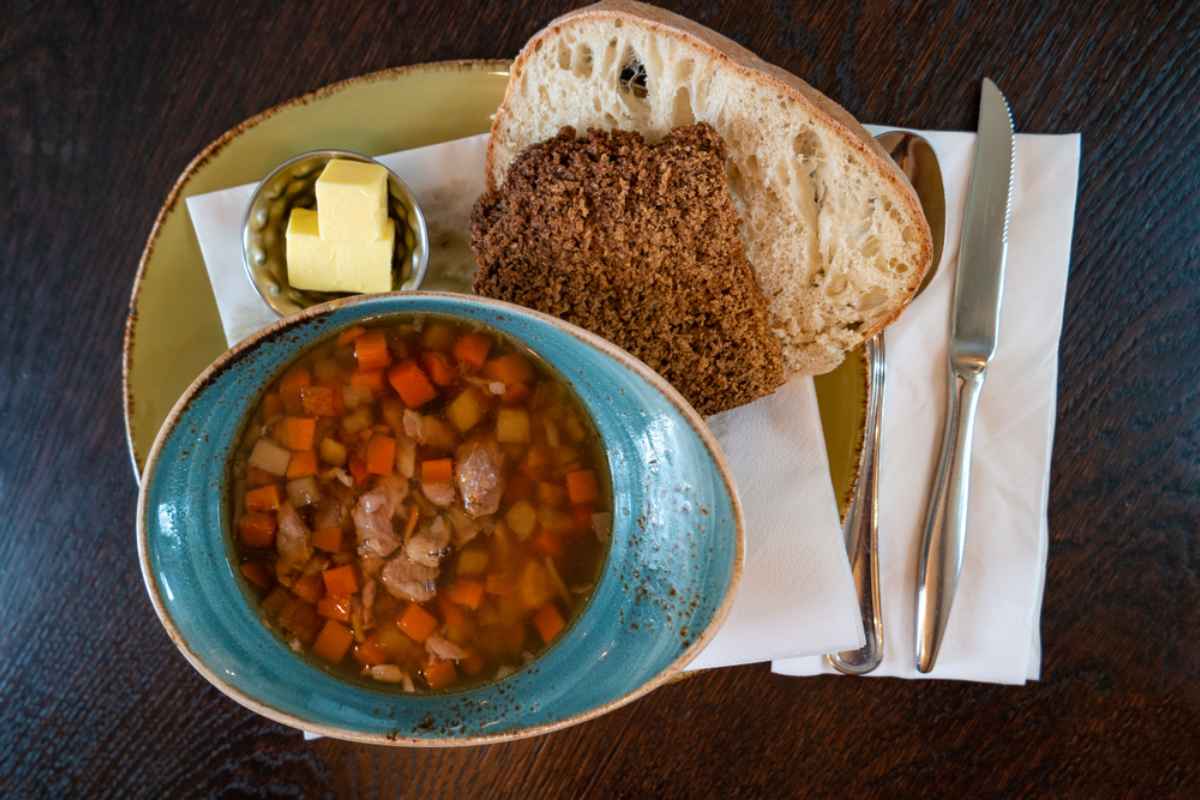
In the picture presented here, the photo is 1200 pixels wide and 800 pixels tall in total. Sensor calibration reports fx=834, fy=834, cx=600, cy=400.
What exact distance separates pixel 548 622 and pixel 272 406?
2.34ft

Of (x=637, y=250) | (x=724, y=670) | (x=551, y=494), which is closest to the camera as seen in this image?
(x=637, y=250)

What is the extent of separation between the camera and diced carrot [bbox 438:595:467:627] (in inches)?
67.6

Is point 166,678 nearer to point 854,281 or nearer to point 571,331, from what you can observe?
point 571,331

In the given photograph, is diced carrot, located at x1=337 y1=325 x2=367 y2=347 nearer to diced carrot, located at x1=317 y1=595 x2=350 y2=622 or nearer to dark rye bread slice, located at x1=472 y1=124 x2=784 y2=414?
dark rye bread slice, located at x1=472 y1=124 x2=784 y2=414

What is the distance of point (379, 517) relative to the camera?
1.68m

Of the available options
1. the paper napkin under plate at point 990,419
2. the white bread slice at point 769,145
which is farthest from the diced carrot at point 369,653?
the white bread slice at point 769,145

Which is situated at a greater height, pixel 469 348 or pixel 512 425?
pixel 469 348

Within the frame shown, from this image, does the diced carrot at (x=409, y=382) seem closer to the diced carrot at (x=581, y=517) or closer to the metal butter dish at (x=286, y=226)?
the metal butter dish at (x=286, y=226)

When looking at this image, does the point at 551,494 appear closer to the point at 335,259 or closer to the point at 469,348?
the point at 469,348

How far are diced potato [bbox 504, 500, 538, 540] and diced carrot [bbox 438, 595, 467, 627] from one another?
0.63 ft

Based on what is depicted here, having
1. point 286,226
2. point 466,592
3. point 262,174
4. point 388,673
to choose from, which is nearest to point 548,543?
point 466,592

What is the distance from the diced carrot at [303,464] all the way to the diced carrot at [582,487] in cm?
52

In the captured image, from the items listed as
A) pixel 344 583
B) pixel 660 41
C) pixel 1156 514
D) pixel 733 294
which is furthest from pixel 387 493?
pixel 1156 514

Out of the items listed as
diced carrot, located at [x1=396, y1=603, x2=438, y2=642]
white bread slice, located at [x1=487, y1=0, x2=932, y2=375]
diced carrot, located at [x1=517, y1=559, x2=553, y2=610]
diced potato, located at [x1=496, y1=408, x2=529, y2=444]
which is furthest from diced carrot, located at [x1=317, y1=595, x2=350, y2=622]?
white bread slice, located at [x1=487, y1=0, x2=932, y2=375]
